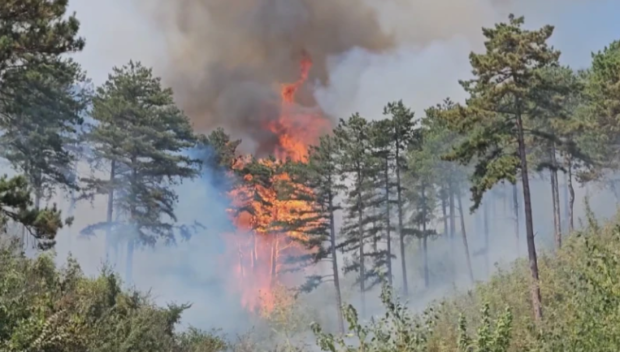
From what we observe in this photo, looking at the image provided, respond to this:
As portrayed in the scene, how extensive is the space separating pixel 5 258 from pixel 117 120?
21.1 meters

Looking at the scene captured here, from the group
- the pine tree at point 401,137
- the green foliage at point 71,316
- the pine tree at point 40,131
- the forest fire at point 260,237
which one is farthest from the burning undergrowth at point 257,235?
the green foliage at point 71,316

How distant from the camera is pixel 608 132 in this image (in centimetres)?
2777

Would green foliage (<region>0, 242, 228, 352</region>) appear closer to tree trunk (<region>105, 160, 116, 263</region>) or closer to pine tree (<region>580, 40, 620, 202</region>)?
→ tree trunk (<region>105, 160, 116, 263</region>)

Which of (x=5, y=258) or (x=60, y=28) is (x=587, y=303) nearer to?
(x=5, y=258)

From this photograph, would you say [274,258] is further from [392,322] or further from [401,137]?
[392,322]

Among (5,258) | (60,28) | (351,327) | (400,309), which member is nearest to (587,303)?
(400,309)

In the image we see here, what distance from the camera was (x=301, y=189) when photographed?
37438 mm

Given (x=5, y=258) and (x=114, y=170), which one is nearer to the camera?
(x=5, y=258)

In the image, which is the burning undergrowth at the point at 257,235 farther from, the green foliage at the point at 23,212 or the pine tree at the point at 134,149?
the green foliage at the point at 23,212

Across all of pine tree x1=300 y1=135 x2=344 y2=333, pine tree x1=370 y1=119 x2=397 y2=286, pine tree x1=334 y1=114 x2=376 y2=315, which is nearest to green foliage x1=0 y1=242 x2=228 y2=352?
pine tree x1=300 y1=135 x2=344 y2=333

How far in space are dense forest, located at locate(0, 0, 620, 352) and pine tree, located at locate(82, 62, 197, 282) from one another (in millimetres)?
116

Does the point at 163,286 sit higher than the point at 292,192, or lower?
lower

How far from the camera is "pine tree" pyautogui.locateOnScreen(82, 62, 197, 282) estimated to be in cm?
3048

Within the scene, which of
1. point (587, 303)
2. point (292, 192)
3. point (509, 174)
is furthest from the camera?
point (292, 192)
